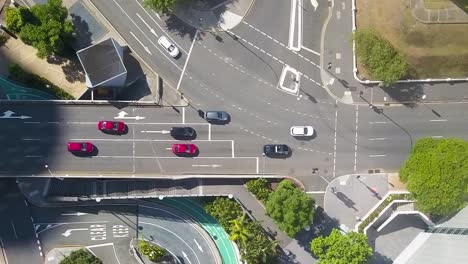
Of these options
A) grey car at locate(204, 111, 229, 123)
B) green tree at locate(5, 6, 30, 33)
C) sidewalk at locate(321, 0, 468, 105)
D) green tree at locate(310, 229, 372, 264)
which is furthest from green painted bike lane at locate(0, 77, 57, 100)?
green tree at locate(310, 229, 372, 264)

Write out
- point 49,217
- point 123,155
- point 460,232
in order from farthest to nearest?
point 49,217, point 123,155, point 460,232

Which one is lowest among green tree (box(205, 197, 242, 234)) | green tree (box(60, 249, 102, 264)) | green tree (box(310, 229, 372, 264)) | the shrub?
green tree (box(60, 249, 102, 264))

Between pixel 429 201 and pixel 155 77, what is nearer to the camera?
pixel 429 201

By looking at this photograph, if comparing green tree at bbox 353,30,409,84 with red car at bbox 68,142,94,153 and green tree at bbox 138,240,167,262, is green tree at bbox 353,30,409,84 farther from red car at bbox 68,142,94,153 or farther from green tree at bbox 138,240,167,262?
green tree at bbox 138,240,167,262

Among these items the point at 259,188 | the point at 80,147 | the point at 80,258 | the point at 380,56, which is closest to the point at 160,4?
the point at 80,147

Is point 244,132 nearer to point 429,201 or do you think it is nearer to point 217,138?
point 217,138

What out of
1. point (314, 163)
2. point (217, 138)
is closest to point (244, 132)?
point (217, 138)

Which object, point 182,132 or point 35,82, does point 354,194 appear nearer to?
point 182,132
